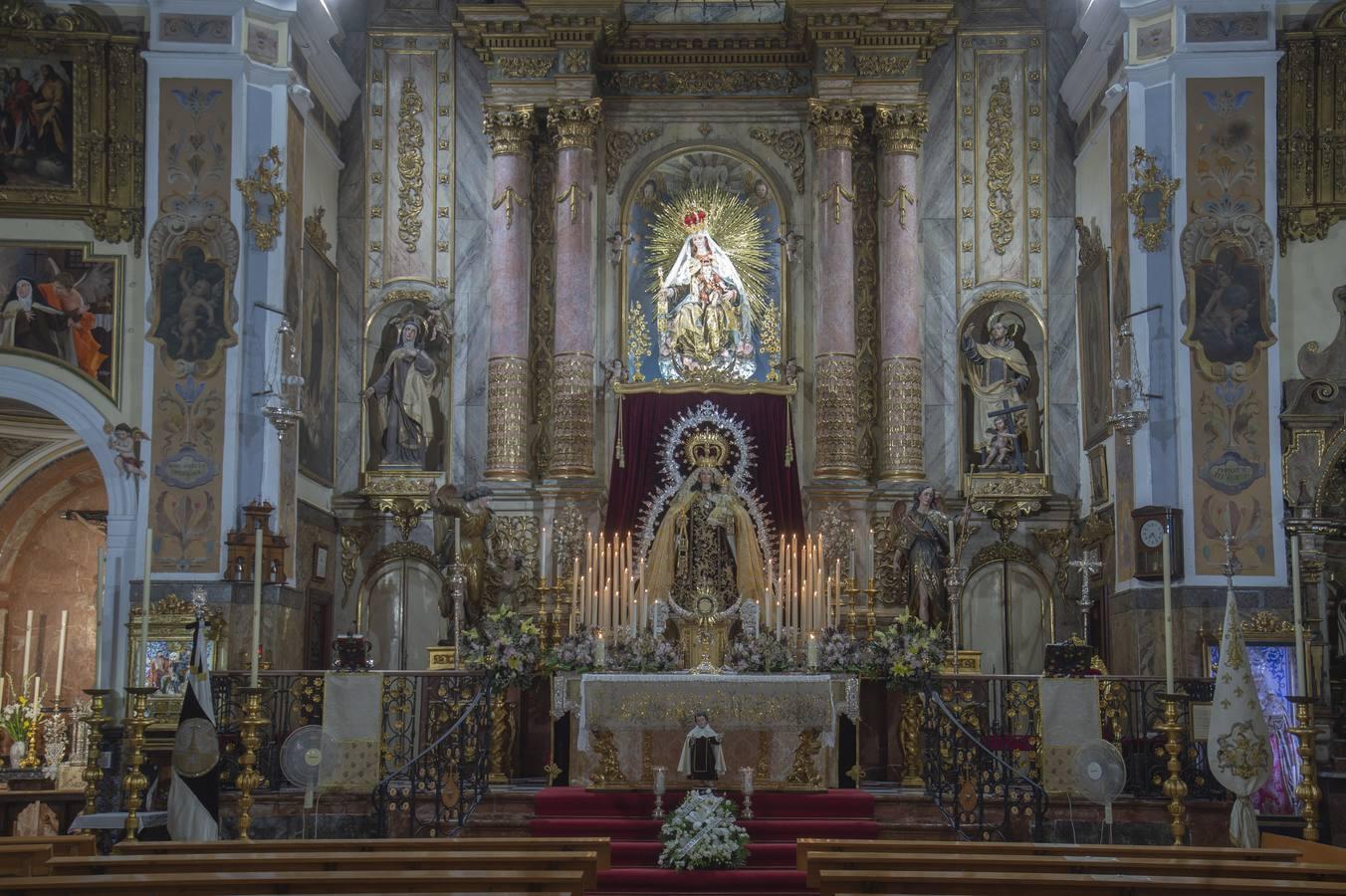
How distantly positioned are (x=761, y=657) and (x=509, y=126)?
8.73 metres

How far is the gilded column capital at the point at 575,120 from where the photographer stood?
21.9 metres

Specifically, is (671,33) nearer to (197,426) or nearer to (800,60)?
(800,60)

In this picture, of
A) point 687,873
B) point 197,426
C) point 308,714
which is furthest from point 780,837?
point 197,426

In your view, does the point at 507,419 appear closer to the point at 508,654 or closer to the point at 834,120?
the point at 508,654

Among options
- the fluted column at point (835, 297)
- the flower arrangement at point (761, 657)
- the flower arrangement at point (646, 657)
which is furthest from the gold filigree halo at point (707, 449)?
the flower arrangement at point (646, 657)

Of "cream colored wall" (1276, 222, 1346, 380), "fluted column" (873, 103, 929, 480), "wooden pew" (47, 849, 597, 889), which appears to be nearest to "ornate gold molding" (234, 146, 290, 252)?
"fluted column" (873, 103, 929, 480)

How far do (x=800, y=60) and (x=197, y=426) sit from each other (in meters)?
9.71

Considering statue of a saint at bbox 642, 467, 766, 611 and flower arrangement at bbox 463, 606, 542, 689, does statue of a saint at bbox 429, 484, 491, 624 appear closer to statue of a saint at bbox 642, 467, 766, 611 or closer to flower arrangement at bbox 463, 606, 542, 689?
statue of a saint at bbox 642, 467, 766, 611

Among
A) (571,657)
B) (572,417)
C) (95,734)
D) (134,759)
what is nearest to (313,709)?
(571,657)

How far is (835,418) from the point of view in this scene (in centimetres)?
2152

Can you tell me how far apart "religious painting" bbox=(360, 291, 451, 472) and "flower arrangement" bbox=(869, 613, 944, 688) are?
7.51 meters

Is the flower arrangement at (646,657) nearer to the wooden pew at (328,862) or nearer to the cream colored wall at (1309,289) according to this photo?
the wooden pew at (328,862)

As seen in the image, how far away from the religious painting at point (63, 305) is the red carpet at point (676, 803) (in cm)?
798

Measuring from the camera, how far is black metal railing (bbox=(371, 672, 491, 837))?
590 inches
